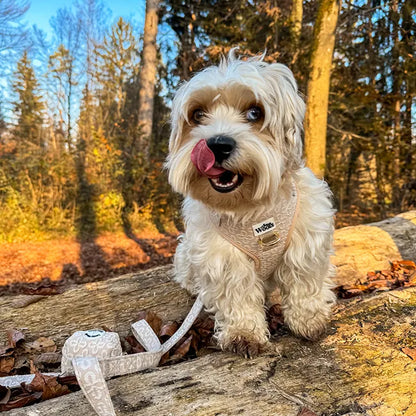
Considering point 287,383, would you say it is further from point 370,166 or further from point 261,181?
point 370,166

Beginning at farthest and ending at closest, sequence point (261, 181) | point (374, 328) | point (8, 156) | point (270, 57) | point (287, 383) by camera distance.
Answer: point (8, 156) < point (270, 57) < point (374, 328) < point (261, 181) < point (287, 383)

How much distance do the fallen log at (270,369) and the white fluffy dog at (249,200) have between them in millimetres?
207

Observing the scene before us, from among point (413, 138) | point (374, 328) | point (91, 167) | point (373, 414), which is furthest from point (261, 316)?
point (91, 167)

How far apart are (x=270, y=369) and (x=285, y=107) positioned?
1511 millimetres

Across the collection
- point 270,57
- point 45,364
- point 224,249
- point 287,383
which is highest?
point 270,57

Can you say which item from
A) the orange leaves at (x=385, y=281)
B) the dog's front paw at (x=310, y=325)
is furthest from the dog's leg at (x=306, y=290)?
the orange leaves at (x=385, y=281)

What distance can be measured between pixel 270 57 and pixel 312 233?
7952 mm

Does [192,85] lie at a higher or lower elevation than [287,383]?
higher

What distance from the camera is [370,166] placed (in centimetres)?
1255

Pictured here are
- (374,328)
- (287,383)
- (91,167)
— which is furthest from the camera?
(91,167)

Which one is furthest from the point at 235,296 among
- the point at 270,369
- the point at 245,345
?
the point at 270,369

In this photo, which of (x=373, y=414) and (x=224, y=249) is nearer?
(x=373, y=414)

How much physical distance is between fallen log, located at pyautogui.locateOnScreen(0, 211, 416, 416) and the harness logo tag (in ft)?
2.38

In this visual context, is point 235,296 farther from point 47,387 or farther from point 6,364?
point 6,364
